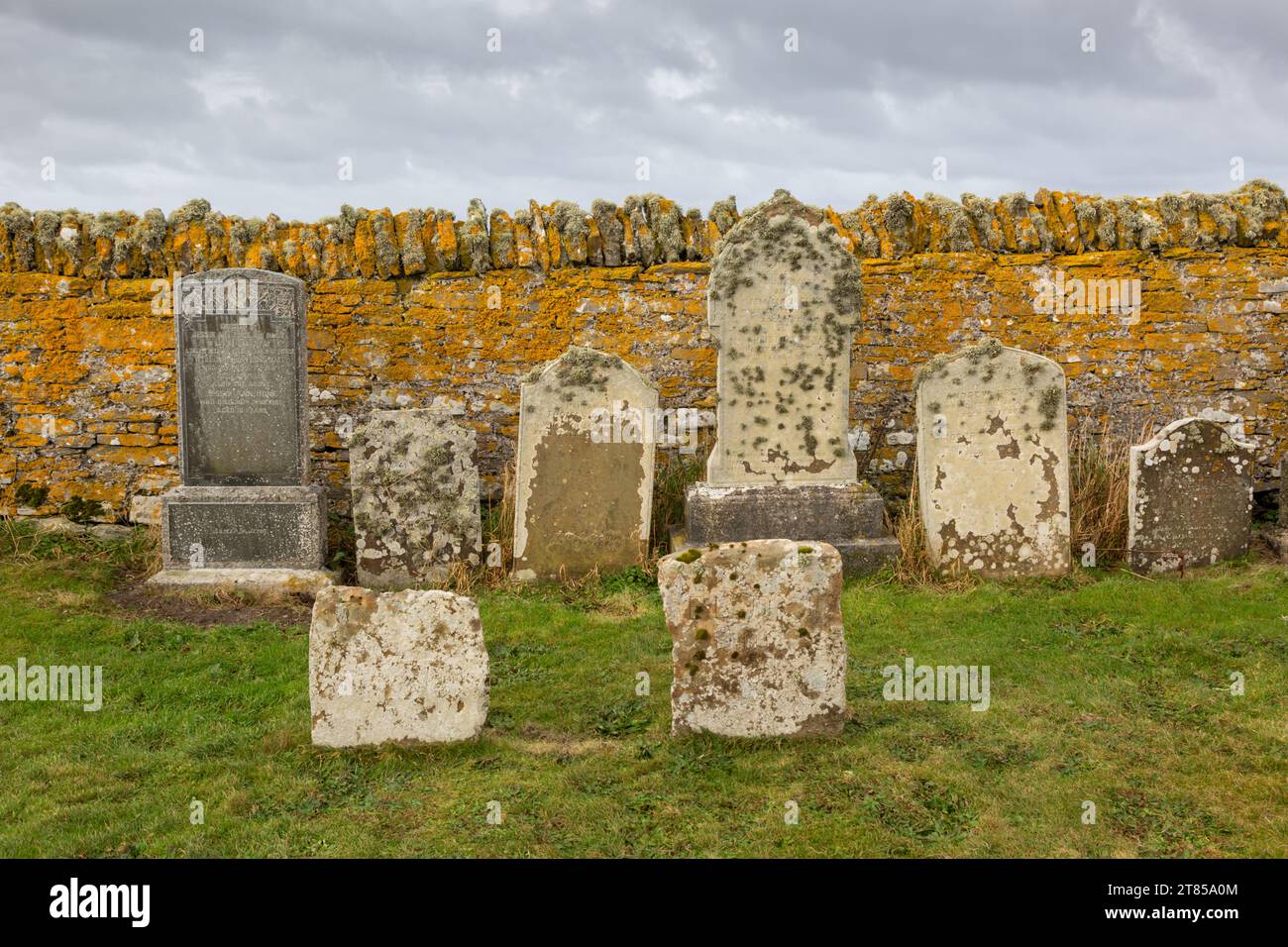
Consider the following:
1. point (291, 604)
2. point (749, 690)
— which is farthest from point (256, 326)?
point (749, 690)

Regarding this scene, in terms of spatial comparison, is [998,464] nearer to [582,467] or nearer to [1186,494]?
[1186,494]

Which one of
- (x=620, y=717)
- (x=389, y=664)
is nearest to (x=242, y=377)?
(x=389, y=664)

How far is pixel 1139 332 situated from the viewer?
28.5 ft

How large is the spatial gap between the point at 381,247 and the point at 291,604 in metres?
3.23

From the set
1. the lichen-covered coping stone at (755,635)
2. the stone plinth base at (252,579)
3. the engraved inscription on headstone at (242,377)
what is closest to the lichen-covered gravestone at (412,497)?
the stone plinth base at (252,579)

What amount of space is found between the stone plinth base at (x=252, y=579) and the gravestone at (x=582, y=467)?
4.91 ft

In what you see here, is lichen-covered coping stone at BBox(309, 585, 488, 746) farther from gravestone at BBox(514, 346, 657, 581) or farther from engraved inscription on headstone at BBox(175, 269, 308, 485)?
engraved inscription on headstone at BBox(175, 269, 308, 485)

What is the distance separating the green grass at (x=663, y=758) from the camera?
3594mm

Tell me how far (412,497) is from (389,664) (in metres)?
3.24

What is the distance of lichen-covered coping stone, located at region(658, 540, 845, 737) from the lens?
4293 mm

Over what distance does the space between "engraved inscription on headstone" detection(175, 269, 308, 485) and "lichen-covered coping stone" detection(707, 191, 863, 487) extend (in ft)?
10.4

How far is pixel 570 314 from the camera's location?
8.62 metres

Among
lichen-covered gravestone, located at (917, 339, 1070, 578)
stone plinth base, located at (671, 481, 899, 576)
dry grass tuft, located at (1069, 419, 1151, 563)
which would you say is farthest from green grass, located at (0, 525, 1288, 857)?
dry grass tuft, located at (1069, 419, 1151, 563)

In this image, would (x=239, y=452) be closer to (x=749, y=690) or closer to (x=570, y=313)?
(x=570, y=313)
